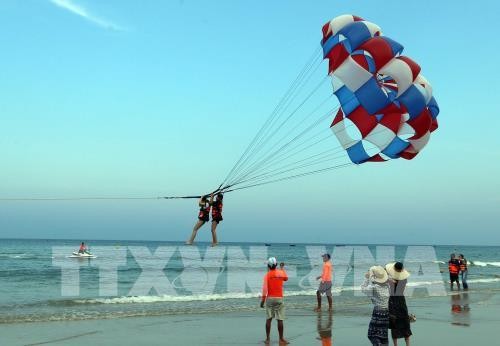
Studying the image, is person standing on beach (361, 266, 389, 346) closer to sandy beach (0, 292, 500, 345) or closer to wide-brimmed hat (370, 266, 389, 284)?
wide-brimmed hat (370, 266, 389, 284)

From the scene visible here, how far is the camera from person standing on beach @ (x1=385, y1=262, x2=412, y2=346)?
31.7 feet

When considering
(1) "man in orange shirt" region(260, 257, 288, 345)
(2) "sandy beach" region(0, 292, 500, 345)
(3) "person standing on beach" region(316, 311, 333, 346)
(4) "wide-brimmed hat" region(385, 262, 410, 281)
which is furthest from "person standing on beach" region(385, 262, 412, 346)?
(1) "man in orange shirt" region(260, 257, 288, 345)

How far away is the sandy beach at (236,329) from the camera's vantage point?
38.3ft

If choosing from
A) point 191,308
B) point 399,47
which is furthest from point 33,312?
point 399,47

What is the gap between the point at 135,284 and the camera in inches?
1091

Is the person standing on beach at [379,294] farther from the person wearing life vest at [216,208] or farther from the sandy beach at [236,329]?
the person wearing life vest at [216,208]

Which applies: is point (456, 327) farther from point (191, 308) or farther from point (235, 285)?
point (235, 285)

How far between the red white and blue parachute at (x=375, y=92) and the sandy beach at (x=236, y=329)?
4.03 meters

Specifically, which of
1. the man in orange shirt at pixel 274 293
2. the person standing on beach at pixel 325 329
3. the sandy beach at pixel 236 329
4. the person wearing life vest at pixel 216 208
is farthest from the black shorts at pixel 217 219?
the person standing on beach at pixel 325 329

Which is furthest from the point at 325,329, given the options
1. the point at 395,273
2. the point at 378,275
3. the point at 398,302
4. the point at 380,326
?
the point at 378,275

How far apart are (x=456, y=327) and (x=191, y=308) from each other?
337 inches

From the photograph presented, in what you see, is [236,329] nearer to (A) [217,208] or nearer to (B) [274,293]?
(B) [274,293]

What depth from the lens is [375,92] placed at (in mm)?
11406

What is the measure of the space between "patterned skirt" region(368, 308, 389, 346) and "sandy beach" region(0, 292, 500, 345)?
2248mm
